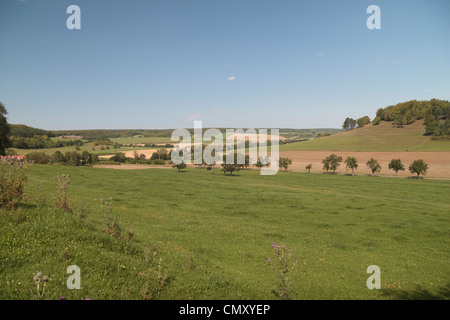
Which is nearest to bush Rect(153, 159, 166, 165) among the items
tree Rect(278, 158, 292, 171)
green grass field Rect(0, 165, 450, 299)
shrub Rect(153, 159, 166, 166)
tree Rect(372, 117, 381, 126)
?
shrub Rect(153, 159, 166, 166)

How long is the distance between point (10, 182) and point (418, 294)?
17.4 metres

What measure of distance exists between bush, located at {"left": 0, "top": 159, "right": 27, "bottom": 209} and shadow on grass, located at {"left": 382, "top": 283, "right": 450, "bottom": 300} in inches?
618

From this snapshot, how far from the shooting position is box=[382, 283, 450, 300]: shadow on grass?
8562mm

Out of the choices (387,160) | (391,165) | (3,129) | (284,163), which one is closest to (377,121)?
(387,160)

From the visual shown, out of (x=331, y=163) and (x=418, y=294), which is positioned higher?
(x=331, y=163)

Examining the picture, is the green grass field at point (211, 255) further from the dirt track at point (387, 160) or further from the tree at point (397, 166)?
the dirt track at point (387, 160)

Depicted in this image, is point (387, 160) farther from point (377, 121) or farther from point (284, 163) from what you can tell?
point (377, 121)

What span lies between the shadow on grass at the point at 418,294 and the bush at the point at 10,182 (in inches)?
618

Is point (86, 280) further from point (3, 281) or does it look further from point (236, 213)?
point (236, 213)

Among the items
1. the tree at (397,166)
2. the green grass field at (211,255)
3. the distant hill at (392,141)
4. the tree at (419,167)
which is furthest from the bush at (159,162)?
the tree at (419,167)

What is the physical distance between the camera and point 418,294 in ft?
29.3

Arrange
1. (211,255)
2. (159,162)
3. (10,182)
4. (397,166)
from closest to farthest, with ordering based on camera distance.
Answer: (10,182) → (211,255) → (397,166) → (159,162)

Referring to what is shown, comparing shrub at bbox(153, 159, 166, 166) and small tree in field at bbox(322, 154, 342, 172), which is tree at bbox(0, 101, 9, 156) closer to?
shrub at bbox(153, 159, 166, 166)
